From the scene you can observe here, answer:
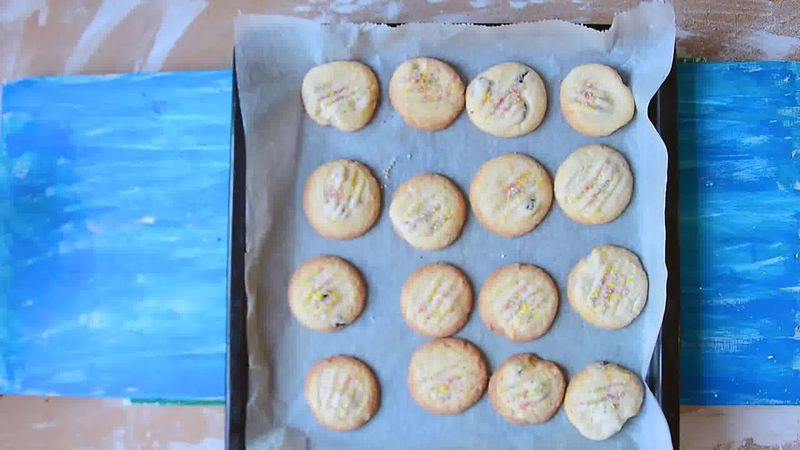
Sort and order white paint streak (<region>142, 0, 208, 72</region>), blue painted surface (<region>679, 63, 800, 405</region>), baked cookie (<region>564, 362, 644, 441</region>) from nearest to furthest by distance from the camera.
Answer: baked cookie (<region>564, 362, 644, 441</region>)
blue painted surface (<region>679, 63, 800, 405</region>)
white paint streak (<region>142, 0, 208, 72</region>)

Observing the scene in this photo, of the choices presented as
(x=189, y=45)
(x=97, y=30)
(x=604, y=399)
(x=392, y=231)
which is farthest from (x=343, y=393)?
(x=97, y=30)

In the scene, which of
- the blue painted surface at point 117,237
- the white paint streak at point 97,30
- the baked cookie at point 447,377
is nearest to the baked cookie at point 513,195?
the baked cookie at point 447,377

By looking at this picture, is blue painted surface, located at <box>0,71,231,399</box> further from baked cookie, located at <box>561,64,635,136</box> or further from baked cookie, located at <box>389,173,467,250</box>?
baked cookie, located at <box>561,64,635,136</box>

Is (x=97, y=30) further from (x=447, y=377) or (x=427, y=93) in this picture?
(x=447, y=377)

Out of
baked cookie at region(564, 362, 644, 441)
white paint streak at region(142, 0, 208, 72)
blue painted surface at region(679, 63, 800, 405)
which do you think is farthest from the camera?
white paint streak at region(142, 0, 208, 72)

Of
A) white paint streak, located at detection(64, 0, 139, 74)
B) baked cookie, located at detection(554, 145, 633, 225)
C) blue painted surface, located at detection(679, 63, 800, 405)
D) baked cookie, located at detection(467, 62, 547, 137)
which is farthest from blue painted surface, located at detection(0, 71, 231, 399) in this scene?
blue painted surface, located at detection(679, 63, 800, 405)

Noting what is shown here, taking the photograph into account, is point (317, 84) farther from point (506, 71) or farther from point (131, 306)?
point (131, 306)
